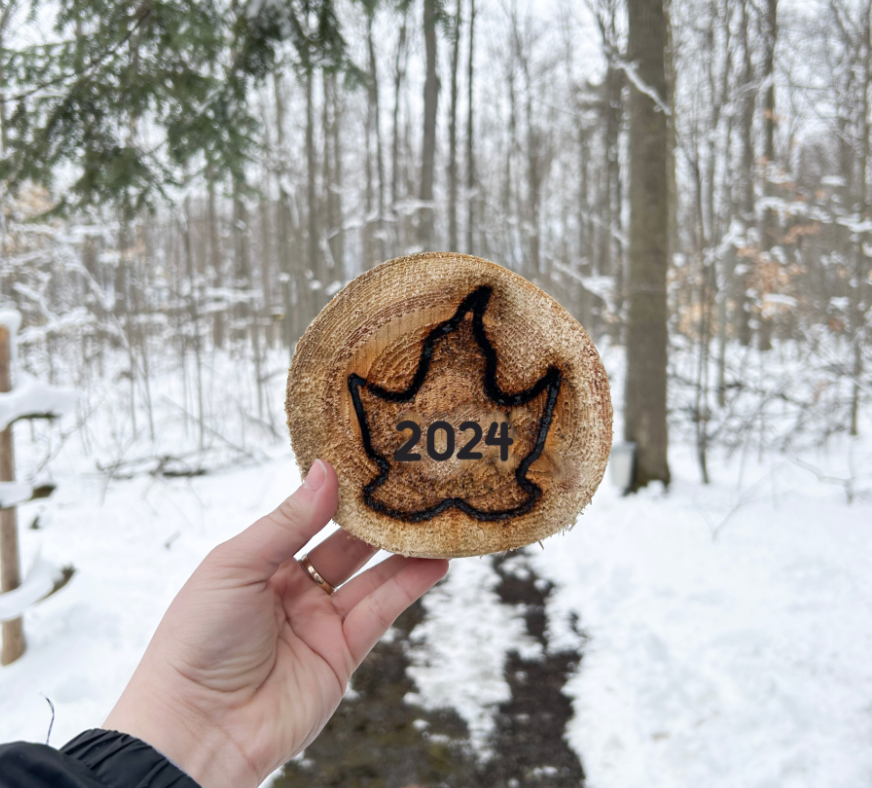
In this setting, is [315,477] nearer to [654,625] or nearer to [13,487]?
[13,487]

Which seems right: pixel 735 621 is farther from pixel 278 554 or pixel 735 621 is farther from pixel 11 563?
pixel 11 563

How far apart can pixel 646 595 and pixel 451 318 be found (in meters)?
3.02

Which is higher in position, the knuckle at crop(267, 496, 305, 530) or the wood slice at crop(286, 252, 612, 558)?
the wood slice at crop(286, 252, 612, 558)

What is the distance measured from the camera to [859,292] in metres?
5.41

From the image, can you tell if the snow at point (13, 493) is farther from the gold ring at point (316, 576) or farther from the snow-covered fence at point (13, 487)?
the gold ring at point (316, 576)

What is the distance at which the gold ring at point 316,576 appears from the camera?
1643 millimetres

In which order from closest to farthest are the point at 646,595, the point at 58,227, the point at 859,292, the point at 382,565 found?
the point at 382,565
the point at 646,595
the point at 859,292
the point at 58,227

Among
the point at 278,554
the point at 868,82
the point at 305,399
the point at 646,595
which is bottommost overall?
the point at 646,595

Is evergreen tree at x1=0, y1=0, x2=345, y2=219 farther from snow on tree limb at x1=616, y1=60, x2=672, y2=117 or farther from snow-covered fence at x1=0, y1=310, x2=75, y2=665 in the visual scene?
snow on tree limb at x1=616, y1=60, x2=672, y2=117

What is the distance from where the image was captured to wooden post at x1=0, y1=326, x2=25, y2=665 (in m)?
2.75

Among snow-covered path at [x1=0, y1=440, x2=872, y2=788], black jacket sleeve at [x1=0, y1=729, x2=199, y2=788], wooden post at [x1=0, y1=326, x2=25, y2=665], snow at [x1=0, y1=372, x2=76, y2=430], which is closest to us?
black jacket sleeve at [x1=0, y1=729, x2=199, y2=788]

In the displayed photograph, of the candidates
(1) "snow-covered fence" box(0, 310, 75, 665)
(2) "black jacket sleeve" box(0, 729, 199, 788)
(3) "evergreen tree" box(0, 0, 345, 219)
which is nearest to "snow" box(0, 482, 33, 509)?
(1) "snow-covered fence" box(0, 310, 75, 665)

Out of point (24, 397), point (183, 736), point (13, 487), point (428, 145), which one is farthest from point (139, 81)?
point (428, 145)

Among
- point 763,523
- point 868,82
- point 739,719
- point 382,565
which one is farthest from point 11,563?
point 868,82
